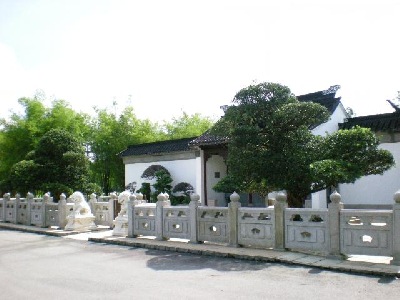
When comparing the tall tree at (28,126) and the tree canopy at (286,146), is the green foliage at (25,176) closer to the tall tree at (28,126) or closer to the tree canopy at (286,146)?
the tall tree at (28,126)

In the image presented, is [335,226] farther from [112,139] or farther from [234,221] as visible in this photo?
[112,139]

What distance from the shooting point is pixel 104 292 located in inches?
241

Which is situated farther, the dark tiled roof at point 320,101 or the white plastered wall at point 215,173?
the white plastered wall at point 215,173

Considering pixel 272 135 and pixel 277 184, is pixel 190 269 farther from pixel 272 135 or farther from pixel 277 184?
pixel 272 135

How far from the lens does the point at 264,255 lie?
8305 millimetres

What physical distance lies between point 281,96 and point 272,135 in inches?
36.0

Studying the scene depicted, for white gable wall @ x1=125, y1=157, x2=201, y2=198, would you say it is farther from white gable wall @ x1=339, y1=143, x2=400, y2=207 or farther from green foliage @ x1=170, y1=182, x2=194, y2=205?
white gable wall @ x1=339, y1=143, x2=400, y2=207

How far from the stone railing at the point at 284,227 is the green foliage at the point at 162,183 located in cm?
910

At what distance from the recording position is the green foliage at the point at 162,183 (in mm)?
20875

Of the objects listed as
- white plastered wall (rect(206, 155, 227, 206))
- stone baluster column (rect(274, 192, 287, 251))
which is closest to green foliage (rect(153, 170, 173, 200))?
white plastered wall (rect(206, 155, 227, 206))

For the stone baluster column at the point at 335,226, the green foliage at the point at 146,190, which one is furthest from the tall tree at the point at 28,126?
the stone baluster column at the point at 335,226

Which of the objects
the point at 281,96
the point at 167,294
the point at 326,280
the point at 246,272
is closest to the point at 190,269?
the point at 246,272

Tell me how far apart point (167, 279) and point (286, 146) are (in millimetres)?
3853

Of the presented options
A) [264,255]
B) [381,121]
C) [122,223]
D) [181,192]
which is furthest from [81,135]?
[264,255]
